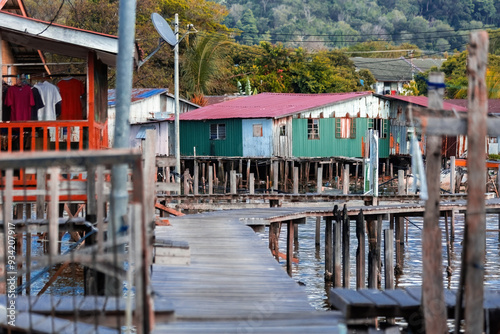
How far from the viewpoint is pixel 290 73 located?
2192 inches

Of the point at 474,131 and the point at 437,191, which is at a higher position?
the point at 474,131

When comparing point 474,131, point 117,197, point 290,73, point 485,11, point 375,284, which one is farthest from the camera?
point 485,11

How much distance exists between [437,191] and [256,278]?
271 centimetres

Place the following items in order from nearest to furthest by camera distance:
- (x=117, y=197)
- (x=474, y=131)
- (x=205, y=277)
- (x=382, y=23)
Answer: (x=474, y=131) < (x=117, y=197) < (x=205, y=277) < (x=382, y=23)

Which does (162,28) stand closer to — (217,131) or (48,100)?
(48,100)

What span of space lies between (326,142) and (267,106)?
3655 millimetres

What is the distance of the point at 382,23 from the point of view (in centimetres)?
12825

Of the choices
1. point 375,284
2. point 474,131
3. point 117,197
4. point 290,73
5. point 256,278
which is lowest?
point 375,284

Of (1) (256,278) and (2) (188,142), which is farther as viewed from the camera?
(2) (188,142)

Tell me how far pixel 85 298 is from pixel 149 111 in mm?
33323

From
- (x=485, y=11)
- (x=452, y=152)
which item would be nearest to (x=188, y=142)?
(x=452, y=152)

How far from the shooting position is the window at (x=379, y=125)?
127ft

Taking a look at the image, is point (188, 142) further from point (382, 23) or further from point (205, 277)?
point (382, 23)

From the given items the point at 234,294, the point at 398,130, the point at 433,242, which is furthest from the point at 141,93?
the point at 433,242
